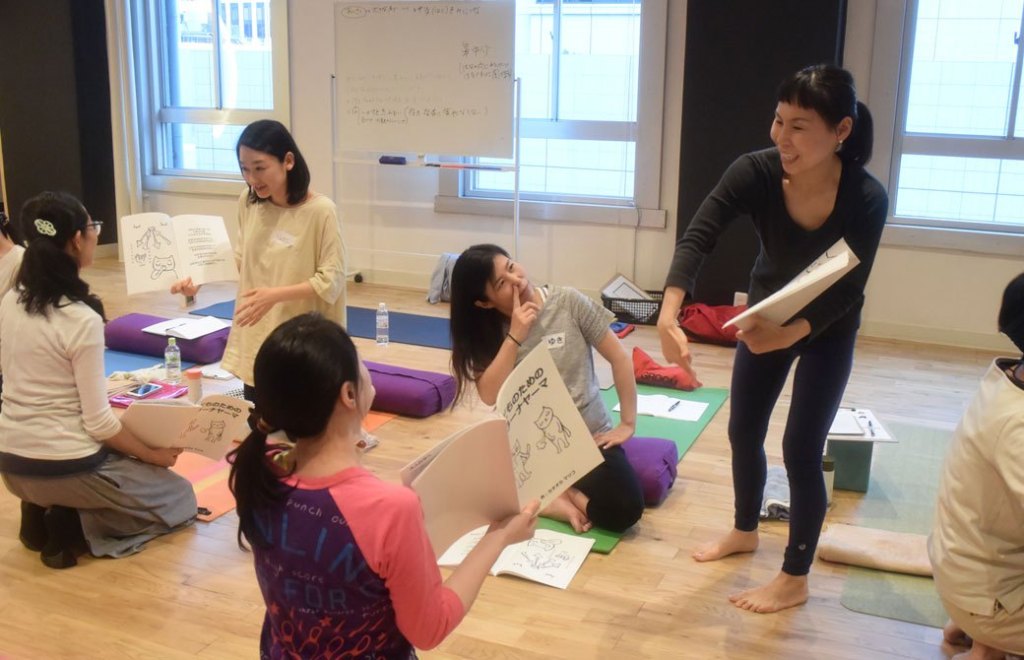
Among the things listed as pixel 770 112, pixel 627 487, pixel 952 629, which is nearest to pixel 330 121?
pixel 770 112

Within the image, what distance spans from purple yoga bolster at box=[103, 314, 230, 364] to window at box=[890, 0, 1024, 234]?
359 cm

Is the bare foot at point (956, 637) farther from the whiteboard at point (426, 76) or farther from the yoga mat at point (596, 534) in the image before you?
the whiteboard at point (426, 76)

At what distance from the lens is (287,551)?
1.33 metres

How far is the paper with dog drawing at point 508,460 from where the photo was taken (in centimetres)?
146

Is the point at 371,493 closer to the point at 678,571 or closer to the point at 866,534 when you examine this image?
the point at 678,571

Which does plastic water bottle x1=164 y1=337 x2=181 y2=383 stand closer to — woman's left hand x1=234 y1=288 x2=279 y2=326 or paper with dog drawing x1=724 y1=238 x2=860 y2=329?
woman's left hand x1=234 y1=288 x2=279 y2=326

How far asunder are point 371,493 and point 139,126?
260 inches

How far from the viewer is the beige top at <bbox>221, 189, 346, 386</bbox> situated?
300 centimetres

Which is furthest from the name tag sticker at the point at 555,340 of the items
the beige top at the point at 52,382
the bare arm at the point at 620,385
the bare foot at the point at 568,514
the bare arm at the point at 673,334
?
the beige top at the point at 52,382

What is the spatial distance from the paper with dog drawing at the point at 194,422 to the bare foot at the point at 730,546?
131 cm

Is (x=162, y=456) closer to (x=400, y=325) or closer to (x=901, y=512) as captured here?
(x=901, y=512)

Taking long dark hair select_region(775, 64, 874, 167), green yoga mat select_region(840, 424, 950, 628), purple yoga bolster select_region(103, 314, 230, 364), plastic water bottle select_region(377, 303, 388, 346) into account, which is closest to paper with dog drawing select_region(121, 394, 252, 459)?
long dark hair select_region(775, 64, 874, 167)

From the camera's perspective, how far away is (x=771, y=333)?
6.97 feet

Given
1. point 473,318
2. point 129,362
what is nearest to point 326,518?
point 473,318
